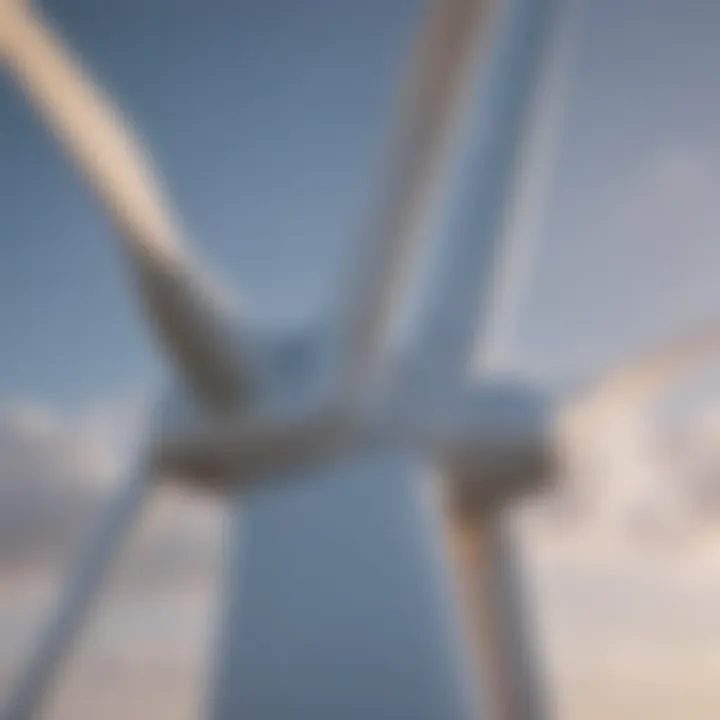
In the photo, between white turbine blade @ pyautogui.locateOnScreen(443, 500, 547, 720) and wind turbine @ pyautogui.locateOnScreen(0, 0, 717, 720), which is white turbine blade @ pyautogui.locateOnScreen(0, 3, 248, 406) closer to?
wind turbine @ pyautogui.locateOnScreen(0, 0, 717, 720)

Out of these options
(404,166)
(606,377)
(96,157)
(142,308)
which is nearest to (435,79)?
(404,166)

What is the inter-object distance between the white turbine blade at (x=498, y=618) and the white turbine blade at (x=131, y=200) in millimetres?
5199

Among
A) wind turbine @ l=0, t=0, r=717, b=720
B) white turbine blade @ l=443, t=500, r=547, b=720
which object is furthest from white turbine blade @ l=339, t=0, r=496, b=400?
white turbine blade @ l=443, t=500, r=547, b=720

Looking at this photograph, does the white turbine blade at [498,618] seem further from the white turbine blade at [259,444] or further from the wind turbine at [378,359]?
the white turbine blade at [259,444]

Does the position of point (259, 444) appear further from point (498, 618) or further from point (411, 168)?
point (498, 618)

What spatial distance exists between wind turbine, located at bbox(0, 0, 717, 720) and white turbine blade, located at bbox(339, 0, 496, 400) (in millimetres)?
18

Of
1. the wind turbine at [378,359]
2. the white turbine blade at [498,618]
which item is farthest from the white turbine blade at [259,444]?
the white turbine blade at [498,618]

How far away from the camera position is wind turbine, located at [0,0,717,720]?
1069 cm

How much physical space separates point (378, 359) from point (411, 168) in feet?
8.31

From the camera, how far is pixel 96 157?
10133 millimetres

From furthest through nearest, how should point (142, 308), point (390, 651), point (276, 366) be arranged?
point (276, 366)
point (142, 308)
point (390, 651)

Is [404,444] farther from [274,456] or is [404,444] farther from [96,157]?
[96,157]

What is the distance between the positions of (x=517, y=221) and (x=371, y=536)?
4967 millimetres

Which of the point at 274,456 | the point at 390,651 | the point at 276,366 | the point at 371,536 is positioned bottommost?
the point at 390,651
